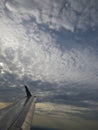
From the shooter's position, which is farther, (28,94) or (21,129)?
(28,94)

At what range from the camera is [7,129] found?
313 inches

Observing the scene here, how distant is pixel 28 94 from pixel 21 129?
2031cm

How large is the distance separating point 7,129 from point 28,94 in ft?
69.3

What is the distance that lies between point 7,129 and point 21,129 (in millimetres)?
1040

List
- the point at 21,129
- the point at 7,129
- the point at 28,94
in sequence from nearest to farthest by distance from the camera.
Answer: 1. the point at 7,129
2. the point at 21,129
3. the point at 28,94

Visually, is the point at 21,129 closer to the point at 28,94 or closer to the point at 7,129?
the point at 7,129

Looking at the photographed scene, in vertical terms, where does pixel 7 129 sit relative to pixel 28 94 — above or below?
below

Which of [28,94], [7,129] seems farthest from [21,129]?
[28,94]

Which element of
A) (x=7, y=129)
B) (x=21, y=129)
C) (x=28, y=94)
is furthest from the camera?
(x=28, y=94)

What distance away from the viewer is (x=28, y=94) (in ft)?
94.9

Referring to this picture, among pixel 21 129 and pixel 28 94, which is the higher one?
pixel 28 94

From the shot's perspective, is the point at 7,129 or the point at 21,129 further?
the point at 21,129
